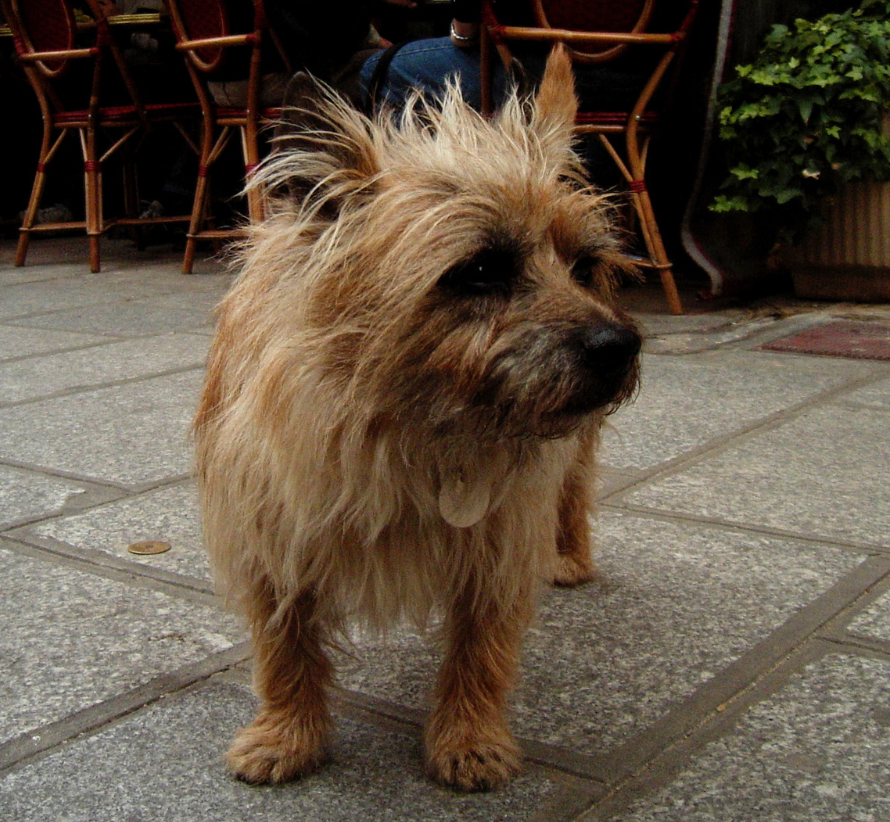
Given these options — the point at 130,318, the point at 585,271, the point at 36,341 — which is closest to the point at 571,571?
the point at 585,271

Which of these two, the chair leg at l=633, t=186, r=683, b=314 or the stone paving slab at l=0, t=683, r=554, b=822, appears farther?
the chair leg at l=633, t=186, r=683, b=314

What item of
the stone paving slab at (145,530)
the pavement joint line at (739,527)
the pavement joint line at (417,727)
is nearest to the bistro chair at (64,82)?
the stone paving slab at (145,530)

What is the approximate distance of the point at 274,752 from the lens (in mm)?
2104

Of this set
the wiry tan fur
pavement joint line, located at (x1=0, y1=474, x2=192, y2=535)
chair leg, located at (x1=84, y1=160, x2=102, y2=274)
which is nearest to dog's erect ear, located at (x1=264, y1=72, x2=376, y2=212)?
the wiry tan fur

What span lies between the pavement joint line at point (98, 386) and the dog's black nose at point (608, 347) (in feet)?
10.8

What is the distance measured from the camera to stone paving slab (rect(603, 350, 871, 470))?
4031mm

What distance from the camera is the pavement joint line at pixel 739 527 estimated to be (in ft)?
10.1

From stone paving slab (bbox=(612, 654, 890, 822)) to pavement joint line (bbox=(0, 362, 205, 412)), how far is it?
11.2 ft

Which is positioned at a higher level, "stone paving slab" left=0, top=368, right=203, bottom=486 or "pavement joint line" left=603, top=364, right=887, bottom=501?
"pavement joint line" left=603, top=364, right=887, bottom=501

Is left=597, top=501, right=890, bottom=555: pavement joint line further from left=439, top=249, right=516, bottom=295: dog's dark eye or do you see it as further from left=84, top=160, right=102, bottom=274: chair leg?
left=84, top=160, right=102, bottom=274: chair leg

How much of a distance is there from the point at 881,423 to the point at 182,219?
5857 mm

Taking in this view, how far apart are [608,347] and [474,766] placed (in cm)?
78

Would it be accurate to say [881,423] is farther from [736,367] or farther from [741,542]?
[741,542]

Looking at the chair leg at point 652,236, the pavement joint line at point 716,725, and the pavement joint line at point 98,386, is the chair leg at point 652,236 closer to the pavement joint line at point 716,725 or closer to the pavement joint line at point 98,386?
the pavement joint line at point 98,386
